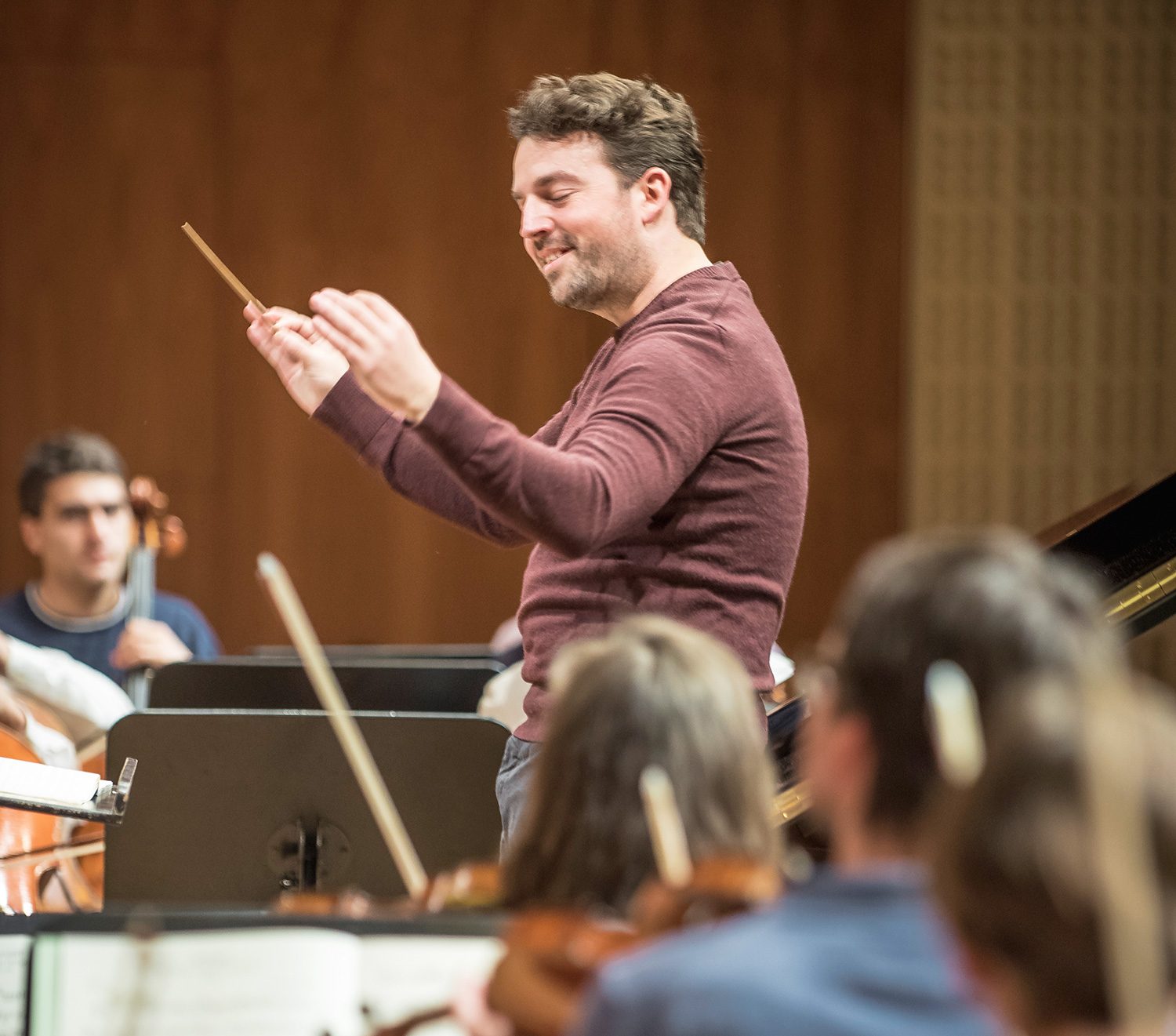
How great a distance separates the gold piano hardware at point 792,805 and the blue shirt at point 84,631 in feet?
6.87

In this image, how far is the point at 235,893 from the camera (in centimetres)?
206

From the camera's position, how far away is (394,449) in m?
1.87

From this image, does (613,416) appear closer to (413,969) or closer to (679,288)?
(679,288)

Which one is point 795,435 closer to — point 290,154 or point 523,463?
point 523,463

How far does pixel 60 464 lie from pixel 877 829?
3.30 meters

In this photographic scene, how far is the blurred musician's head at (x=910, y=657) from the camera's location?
0.84 meters

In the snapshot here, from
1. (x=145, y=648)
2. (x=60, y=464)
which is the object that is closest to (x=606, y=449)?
(x=145, y=648)

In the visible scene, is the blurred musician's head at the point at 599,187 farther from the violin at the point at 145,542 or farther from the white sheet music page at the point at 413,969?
the violin at the point at 145,542

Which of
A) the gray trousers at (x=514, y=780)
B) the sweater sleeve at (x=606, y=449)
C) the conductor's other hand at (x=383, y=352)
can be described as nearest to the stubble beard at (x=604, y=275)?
the sweater sleeve at (x=606, y=449)

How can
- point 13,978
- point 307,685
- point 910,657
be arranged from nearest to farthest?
point 910,657, point 13,978, point 307,685

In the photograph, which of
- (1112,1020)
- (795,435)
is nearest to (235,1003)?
(1112,1020)

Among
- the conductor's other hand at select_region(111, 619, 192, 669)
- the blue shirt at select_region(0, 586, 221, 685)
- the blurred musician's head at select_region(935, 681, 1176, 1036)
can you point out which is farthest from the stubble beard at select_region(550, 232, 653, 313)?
the blue shirt at select_region(0, 586, 221, 685)

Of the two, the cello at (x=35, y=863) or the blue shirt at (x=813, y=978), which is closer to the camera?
the blue shirt at (x=813, y=978)

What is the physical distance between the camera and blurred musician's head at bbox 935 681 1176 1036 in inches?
25.0
